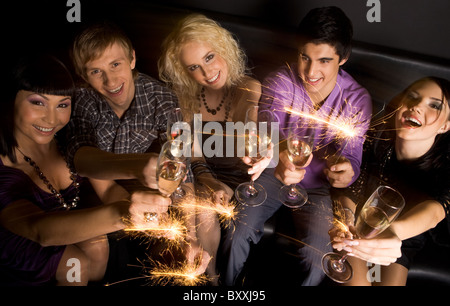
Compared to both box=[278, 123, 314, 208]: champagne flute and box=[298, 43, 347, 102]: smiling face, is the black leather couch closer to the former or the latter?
box=[298, 43, 347, 102]: smiling face

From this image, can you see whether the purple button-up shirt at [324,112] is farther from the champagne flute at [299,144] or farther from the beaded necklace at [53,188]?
the beaded necklace at [53,188]

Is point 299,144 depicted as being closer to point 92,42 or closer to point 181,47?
point 181,47

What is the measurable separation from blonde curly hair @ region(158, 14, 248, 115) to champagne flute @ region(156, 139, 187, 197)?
0.74 metres

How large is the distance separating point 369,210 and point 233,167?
97cm

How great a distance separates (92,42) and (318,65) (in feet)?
3.94

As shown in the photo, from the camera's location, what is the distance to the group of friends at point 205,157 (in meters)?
1.36

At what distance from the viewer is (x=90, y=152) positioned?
1.59 meters

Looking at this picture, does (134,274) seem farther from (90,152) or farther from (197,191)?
(90,152)

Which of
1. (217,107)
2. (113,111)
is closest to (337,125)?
(217,107)

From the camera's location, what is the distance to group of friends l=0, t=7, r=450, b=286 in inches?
53.7

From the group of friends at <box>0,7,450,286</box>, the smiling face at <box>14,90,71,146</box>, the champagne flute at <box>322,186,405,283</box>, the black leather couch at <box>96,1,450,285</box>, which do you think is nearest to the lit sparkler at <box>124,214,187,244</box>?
the group of friends at <box>0,7,450,286</box>

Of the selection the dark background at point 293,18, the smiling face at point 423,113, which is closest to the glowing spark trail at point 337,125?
the smiling face at point 423,113

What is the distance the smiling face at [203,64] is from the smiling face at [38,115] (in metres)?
0.69
